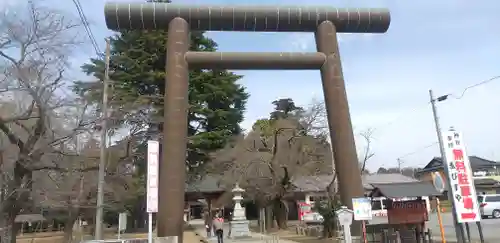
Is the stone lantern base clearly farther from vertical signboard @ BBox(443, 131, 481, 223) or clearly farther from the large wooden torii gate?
vertical signboard @ BBox(443, 131, 481, 223)

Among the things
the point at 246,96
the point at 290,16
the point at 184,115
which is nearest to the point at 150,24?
the point at 184,115

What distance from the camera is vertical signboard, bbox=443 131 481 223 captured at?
11.9 m

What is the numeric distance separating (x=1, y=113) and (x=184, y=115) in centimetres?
590

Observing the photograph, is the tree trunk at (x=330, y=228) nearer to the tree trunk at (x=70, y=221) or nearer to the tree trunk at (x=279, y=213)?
the tree trunk at (x=279, y=213)

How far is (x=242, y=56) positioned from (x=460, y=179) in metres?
7.38

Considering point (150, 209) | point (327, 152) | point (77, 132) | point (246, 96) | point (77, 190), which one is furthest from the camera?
point (327, 152)

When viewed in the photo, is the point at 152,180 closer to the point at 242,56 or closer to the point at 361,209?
the point at 242,56

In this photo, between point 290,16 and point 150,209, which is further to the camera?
point 290,16

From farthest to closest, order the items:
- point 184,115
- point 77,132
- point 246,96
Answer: point 246,96, point 77,132, point 184,115

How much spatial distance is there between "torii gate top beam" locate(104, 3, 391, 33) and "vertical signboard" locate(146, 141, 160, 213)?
3994 mm

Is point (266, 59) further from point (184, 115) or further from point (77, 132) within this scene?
point (77, 132)

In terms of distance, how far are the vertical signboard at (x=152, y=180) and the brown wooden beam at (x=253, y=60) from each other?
3.11 m

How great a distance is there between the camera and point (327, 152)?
36.3 metres

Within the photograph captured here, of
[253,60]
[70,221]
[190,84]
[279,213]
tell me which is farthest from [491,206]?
[70,221]
